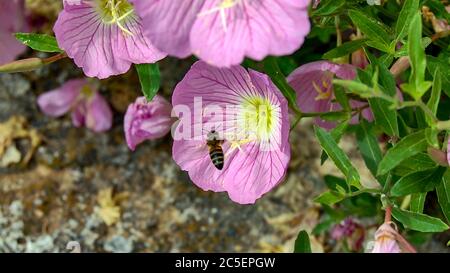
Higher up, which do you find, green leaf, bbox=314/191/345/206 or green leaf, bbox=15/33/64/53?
green leaf, bbox=15/33/64/53

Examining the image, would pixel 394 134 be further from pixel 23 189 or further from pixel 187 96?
pixel 23 189

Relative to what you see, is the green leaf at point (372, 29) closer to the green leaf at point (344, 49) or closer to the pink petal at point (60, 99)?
the green leaf at point (344, 49)

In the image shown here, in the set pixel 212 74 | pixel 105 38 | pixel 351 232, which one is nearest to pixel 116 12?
pixel 105 38

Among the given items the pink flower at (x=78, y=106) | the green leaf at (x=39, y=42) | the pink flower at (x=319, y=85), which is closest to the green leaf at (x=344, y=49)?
the pink flower at (x=319, y=85)

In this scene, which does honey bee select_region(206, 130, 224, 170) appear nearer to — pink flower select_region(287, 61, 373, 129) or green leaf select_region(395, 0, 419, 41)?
pink flower select_region(287, 61, 373, 129)

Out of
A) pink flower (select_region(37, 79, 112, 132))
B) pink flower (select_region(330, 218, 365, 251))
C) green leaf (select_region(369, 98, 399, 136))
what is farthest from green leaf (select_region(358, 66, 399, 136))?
pink flower (select_region(37, 79, 112, 132))

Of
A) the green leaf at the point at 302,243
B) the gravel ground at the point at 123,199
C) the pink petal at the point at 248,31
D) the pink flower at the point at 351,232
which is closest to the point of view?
the pink petal at the point at 248,31
